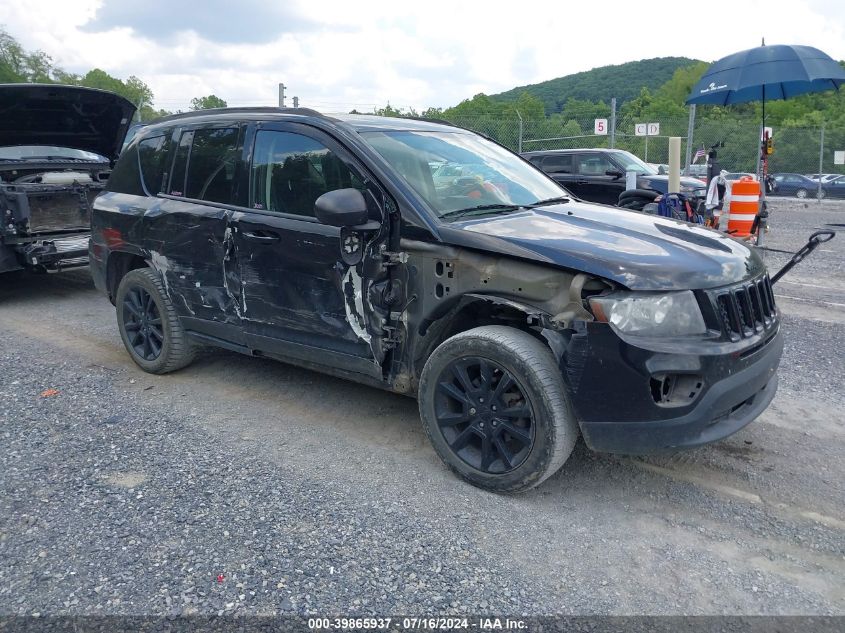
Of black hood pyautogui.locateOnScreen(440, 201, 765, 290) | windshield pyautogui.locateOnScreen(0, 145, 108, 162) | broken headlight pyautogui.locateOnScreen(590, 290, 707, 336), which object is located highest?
windshield pyautogui.locateOnScreen(0, 145, 108, 162)

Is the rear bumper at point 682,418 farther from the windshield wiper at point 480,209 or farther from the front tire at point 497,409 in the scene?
the windshield wiper at point 480,209

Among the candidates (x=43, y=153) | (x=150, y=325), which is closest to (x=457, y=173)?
(x=150, y=325)

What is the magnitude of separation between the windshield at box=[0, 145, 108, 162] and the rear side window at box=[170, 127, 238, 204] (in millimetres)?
4201

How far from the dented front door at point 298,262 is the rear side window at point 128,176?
4.37 ft

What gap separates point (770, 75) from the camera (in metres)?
9.45

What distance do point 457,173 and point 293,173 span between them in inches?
38.0

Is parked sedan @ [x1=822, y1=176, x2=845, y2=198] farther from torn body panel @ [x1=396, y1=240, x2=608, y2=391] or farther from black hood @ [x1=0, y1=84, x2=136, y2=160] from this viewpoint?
torn body panel @ [x1=396, y1=240, x2=608, y2=391]

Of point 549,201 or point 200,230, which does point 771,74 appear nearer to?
point 549,201

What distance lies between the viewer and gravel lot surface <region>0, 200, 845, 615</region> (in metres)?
2.67

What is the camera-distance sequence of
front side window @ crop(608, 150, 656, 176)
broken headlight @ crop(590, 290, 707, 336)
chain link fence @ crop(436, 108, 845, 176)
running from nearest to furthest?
broken headlight @ crop(590, 290, 707, 336)
front side window @ crop(608, 150, 656, 176)
chain link fence @ crop(436, 108, 845, 176)

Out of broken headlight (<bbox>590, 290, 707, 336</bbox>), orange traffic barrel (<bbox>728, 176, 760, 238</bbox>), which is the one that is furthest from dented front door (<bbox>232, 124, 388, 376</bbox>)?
orange traffic barrel (<bbox>728, 176, 760, 238</bbox>)

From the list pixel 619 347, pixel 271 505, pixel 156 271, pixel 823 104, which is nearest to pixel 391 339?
pixel 271 505

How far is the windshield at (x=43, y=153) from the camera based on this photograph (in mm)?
7832

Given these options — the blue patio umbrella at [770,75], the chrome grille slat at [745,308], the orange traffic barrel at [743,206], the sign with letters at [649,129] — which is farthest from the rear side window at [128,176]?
the sign with letters at [649,129]
